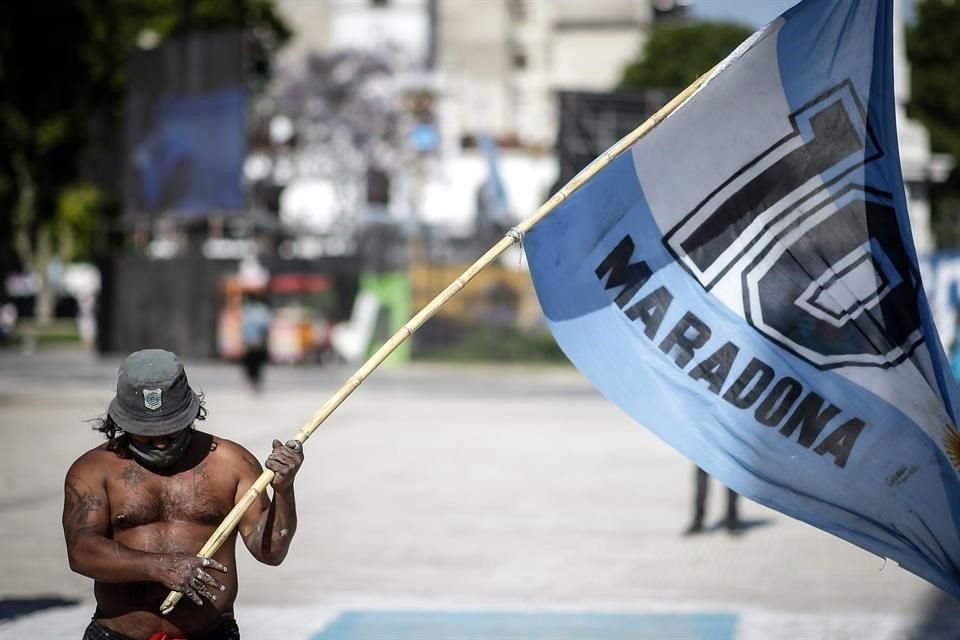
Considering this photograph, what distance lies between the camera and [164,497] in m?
4.86

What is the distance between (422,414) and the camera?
80.5 ft

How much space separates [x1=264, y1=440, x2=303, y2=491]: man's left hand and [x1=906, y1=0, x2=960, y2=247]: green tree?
6842 cm

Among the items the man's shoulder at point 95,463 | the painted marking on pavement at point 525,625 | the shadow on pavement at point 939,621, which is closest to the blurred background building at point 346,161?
the painted marking on pavement at point 525,625

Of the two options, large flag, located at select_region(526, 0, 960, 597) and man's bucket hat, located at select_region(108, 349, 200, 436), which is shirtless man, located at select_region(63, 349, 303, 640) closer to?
man's bucket hat, located at select_region(108, 349, 200, 436)

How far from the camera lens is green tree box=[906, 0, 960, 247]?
232 feet

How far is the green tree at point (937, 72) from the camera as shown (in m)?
70.8

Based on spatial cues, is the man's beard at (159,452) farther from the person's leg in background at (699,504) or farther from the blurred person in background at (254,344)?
the blurred person in background at (254,344)

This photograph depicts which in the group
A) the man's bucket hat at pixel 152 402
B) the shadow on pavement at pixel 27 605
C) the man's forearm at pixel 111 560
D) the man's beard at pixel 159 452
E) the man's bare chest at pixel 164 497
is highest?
the man's bucket hat at pixel 152 402

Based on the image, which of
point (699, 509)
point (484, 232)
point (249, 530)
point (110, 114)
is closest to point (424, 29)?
point (110, 114)

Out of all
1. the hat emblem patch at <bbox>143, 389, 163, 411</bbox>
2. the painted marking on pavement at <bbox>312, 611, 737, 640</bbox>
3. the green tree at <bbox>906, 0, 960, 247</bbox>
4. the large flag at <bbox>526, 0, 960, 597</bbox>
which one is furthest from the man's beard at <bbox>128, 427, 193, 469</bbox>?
the green tree at <bbox>906, 0, 960, 247</bbox>

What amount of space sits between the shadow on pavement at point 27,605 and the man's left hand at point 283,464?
4170 mm

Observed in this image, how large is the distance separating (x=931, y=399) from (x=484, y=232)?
3913 cm

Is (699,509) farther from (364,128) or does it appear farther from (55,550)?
(364,128)

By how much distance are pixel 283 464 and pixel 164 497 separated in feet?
1.38
